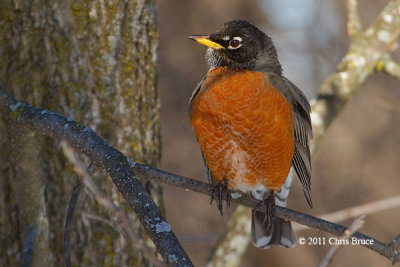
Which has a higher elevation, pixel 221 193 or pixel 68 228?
pixel 68 228

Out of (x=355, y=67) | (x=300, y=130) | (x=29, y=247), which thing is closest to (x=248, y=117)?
(x=300, y=130)

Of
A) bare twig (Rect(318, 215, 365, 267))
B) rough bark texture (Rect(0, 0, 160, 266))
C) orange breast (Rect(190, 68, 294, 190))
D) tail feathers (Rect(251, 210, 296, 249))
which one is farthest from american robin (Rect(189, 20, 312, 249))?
bare twig (Rect(318, 215, 365, 267))

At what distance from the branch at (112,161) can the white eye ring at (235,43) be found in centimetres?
169

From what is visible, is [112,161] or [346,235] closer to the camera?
[346,235]

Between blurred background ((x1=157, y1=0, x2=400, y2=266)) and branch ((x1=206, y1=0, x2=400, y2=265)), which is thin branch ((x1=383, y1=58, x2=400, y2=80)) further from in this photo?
blurred background ((x1=157, y1=0, x2=400, y2=266))

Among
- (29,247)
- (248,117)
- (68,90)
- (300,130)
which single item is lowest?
(29,247)

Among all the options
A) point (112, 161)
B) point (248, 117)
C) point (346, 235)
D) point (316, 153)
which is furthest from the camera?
point (316, 153)

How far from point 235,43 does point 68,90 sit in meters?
1.37

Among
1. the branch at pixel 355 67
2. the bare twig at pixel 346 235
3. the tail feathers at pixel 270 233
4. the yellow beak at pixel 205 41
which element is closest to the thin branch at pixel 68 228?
the bare twig at pixel 346 235

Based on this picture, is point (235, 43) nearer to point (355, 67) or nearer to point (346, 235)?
point (355, 67)

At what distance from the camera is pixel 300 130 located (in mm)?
3445

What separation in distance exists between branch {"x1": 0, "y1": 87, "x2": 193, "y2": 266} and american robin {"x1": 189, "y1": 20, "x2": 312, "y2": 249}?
126 cm

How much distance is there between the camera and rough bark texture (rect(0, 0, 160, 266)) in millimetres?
2645

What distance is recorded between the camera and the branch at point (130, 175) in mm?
1644
